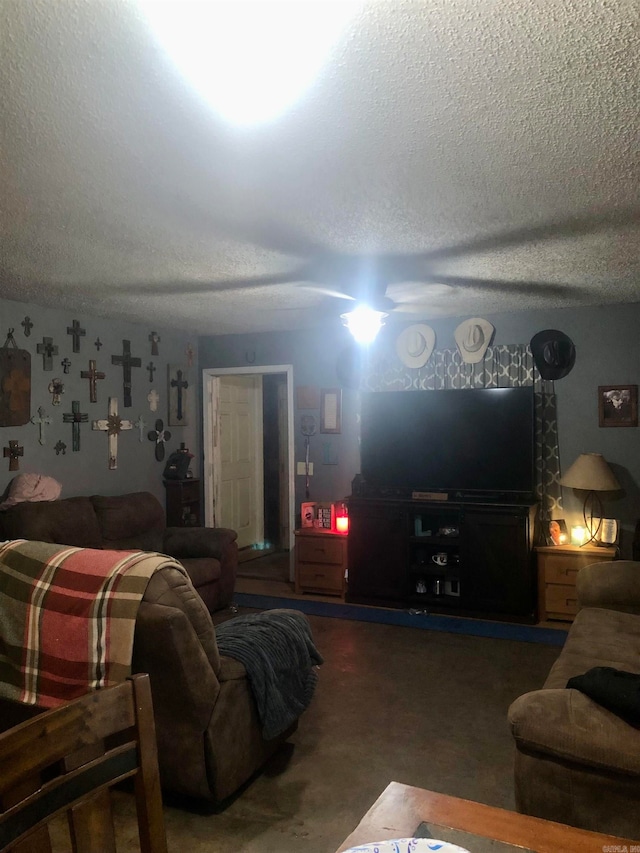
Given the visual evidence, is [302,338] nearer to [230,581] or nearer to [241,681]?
[230,581]

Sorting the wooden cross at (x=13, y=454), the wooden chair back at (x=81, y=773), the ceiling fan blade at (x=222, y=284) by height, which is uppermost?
the ceiling fan blade at (x=222, y=284)

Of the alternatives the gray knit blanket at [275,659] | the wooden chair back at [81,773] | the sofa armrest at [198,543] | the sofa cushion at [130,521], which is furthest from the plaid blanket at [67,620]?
the sofa armrest at [198,543]

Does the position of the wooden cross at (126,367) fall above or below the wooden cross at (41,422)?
above

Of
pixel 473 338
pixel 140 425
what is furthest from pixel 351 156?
pixel 140 425

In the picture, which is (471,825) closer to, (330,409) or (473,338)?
(473,338)

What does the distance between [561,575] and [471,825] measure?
3.84 m

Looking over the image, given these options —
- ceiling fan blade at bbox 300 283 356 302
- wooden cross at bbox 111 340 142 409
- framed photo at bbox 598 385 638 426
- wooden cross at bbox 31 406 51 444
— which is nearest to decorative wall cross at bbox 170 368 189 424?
wooden cross at bbox 111 340 142 409

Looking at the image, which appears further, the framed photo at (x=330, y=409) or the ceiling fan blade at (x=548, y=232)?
the framed photo at (x=330, y=409)

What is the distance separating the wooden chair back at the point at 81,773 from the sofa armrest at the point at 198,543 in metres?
3.83

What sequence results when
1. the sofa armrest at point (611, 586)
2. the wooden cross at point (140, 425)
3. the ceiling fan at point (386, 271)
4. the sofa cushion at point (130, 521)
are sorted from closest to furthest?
the ceiling fan at point (386, 271) < the sofa armrest at point (611, 586) < the sofa cushion at point (130, 521) < the wooden cross at point (140, 425)

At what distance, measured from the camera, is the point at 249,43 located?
155 cm

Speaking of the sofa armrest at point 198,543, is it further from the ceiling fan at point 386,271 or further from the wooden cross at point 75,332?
the ceiling fan at point 386,271

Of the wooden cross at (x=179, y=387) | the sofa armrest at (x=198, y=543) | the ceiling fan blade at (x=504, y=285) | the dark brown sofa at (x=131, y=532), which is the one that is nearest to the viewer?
the ceiling fan blade at (x=504, y=285)

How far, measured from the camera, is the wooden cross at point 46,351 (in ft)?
15.7
